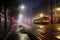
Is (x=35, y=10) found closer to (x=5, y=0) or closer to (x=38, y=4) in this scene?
(x=38, y=4)

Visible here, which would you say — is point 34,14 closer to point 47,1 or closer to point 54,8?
point 47,1

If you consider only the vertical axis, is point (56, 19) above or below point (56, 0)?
below

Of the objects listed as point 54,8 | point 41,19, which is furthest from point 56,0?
point 41,19

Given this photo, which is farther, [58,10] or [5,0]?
[58,10]

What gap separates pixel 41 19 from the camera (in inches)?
2179

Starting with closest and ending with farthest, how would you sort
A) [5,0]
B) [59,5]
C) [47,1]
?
[5,0] < [59,5] < [47,1]

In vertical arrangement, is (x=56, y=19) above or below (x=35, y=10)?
below

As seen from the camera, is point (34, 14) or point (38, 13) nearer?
point (38, 13)

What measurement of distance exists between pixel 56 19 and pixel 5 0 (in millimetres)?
35211

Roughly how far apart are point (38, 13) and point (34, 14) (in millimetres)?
6934

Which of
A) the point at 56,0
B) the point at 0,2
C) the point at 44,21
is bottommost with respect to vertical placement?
the point at 44,21

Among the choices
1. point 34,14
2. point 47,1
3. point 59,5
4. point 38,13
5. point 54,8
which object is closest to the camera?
point 59,5

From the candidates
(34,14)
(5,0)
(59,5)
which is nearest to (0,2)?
(5,0)

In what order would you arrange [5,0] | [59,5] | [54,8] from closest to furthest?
[5,0], [59,5], [54,8]
